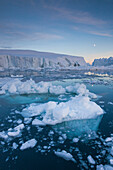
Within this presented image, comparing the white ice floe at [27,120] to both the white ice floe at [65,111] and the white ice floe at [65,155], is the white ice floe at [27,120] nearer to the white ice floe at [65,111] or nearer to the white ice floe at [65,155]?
the white ice floe at [65,111]

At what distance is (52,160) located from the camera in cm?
181

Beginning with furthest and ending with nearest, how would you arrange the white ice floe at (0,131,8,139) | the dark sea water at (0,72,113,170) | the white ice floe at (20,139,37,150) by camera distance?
1. the white ice floe at (0,131,8,139)
2. the white ice floe at (20,139,37,150)
3. the dark sea water at (0,72,113,170)

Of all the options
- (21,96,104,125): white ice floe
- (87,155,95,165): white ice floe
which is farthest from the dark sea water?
(21,96,104,125): white ice floe

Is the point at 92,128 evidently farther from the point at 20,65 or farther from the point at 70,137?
the point at 20,65

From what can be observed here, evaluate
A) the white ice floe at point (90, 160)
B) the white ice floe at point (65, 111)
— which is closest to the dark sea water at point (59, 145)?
the white ice floe at point (90, 160)

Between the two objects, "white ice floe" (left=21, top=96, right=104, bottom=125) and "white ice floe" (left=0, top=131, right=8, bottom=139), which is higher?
"white ice floe" (left=21, top=96, right=104, bottom=125)

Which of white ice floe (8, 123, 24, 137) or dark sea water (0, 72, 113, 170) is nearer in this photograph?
dark sea water (0, 72, 113, 170)

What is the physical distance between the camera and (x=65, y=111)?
304cm

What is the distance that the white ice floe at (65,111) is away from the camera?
299cm

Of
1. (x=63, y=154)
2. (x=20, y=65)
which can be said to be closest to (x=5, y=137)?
(x=63, y=154)

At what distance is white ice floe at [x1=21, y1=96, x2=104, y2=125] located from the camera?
9.82ft

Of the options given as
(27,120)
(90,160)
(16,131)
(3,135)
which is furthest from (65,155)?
(27,120)

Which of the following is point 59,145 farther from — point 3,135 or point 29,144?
point 3,135

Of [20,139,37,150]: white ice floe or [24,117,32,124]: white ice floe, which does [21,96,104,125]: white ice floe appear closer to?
[24,117,32,124]: white ice floe
